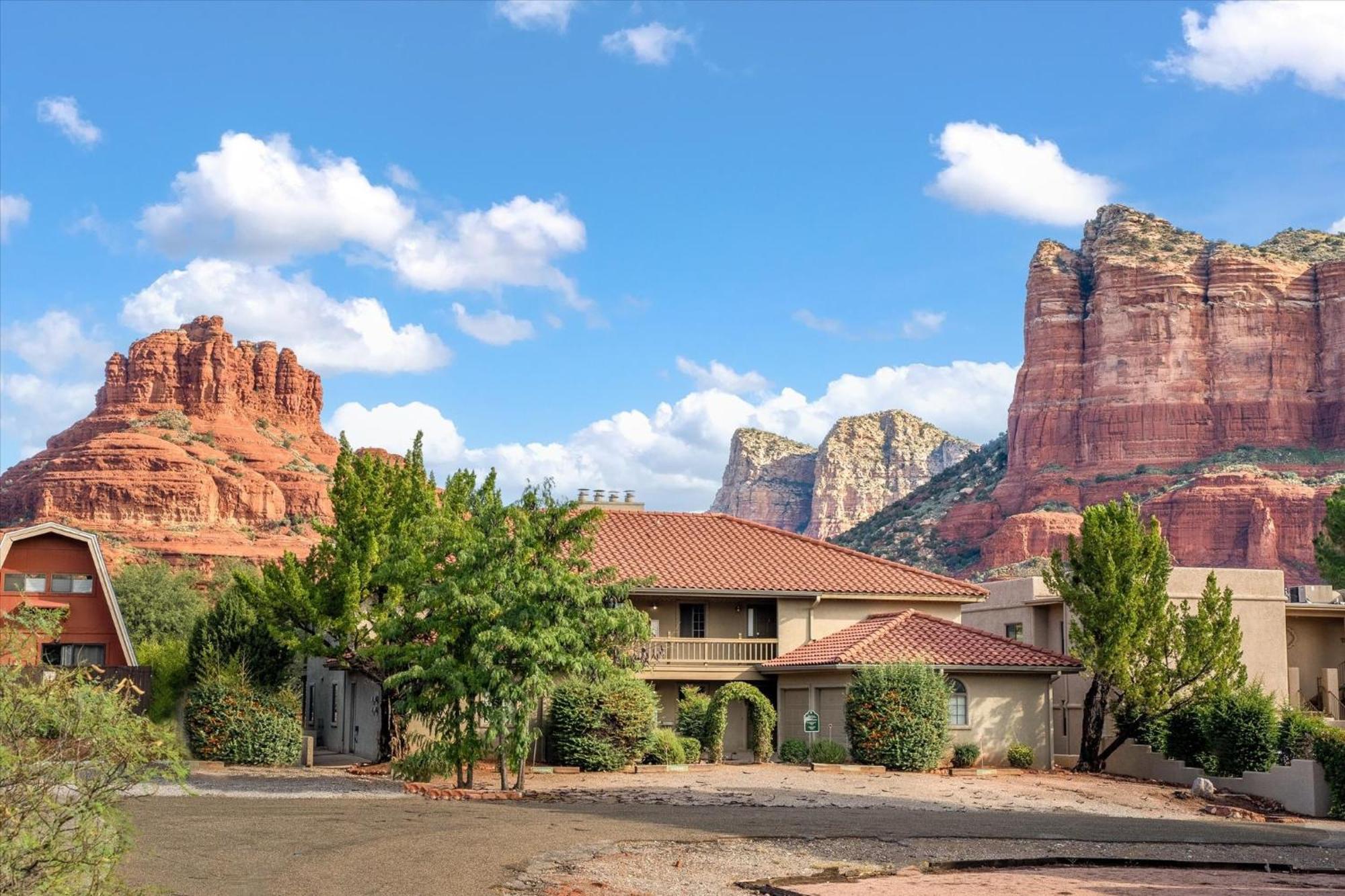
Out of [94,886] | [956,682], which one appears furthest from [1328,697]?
[94,886]

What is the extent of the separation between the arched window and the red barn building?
27024 mm

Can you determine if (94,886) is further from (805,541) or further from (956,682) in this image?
(805,541)

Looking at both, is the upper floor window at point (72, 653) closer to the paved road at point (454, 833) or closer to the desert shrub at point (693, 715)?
the desert shrub at point (693, 715)

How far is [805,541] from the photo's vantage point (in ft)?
159

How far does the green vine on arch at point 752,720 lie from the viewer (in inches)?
1492

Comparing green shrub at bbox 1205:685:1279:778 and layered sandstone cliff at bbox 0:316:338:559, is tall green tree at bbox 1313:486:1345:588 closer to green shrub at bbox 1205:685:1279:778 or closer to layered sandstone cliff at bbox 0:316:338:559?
green shrub at bbox 1205:685:1279:778

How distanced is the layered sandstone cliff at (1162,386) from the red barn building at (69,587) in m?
111

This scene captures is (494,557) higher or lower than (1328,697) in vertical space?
higher

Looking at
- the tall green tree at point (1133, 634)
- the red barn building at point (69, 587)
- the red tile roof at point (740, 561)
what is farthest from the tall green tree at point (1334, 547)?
the red barn building at point (69, 587)

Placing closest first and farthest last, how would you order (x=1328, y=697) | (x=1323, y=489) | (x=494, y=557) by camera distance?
(x=494, y=557) < (x=1328, y=697) < (x=1323, y=489)

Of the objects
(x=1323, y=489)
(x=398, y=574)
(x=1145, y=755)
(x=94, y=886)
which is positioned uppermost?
(x=1323, y=489)

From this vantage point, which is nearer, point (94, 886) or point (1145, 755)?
point (94, 886)

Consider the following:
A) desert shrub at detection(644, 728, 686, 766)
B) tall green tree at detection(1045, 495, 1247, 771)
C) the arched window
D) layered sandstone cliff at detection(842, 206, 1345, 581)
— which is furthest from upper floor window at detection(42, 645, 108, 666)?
layered sandstone cliff at detection(842, 206, 1345, 581)

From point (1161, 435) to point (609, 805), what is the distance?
145218 mm
